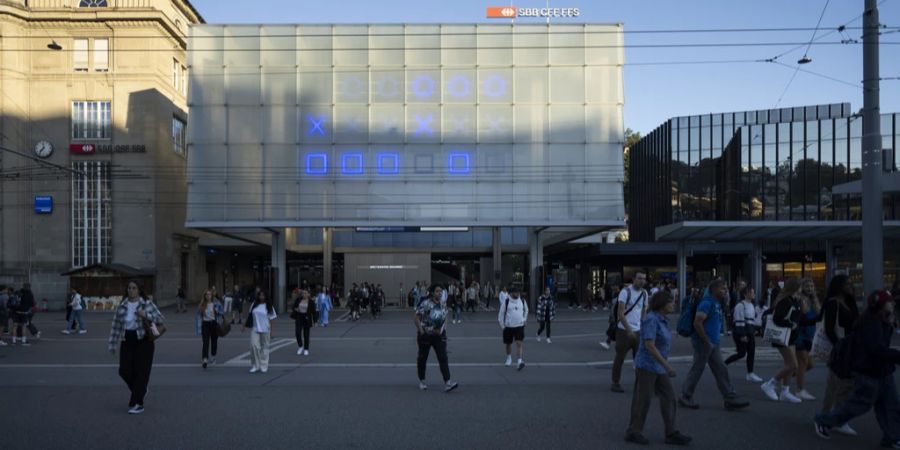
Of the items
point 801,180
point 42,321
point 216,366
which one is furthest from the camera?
point 801,180

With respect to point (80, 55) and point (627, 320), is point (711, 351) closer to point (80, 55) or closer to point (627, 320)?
point (627, 320)

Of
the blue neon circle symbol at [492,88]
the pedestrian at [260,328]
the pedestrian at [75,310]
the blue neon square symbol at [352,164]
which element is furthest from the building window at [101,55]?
the pedestrian at [260,328]

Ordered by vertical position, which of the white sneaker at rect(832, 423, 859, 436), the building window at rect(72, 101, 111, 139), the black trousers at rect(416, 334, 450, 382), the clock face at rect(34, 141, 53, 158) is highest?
the building window at rect(72, 101, 111, 139)

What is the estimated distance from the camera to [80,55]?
1700 inches

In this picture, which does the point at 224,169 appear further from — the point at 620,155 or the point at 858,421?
the point at 858,421

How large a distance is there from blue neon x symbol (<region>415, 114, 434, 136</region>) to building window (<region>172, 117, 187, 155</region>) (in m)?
18.2

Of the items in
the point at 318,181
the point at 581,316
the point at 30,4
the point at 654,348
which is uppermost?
the point at 30,4

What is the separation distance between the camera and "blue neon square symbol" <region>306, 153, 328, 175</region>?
119ft

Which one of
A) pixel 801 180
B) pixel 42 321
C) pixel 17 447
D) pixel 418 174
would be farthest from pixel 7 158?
pixel 801 180

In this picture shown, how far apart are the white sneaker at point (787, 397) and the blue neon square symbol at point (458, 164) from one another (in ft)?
86.7

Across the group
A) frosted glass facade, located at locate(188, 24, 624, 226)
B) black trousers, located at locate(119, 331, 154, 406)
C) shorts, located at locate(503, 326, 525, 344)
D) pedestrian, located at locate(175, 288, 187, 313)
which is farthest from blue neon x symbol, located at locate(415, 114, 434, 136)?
black trousers, located at locate(119, 331, 154, 406)

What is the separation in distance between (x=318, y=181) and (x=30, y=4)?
2181cm

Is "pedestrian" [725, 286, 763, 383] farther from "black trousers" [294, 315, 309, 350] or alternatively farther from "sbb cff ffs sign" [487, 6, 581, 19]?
"sbb cff ffs sign" [487, 6, 581, 19]

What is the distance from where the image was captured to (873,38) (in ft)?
39.1
